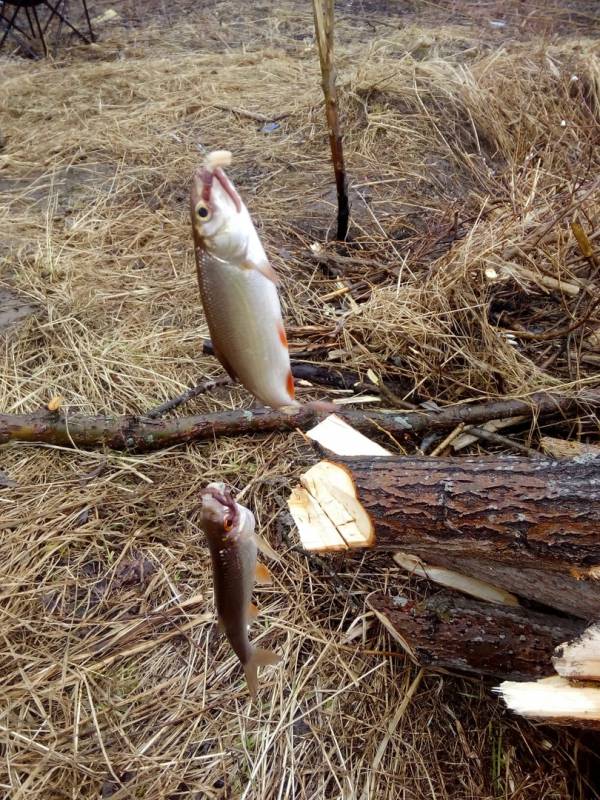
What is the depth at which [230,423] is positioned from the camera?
295 centimetres

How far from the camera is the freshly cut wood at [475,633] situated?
6.82ft

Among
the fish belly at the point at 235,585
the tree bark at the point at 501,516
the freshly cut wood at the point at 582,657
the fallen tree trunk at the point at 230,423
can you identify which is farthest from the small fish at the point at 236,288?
the fallen tree trunk at the point at 230,423

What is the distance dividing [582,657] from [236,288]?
1405 millimetres

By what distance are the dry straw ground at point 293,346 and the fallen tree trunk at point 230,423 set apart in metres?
0.08

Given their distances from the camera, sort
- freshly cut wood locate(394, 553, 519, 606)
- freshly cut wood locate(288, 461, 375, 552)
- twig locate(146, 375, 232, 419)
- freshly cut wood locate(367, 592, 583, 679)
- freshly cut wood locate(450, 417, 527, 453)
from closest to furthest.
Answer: freshly cut wood locate(367, 592, 583, 679), freshly cut wood locate(288, 461, 375, 552), freshly cut wood locate(394, 553, 519, 606), freshly cut wood locate(450, 417, 527, 453), twig locate(146, 375, 232, 419)

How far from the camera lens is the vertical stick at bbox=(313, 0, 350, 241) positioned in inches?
126

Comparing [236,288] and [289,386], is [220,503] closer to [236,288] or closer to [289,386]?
[289,386]

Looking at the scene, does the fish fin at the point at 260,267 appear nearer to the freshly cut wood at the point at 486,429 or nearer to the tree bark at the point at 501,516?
the tree bark at the point at 501,516

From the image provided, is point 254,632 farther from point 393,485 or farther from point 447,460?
point 447,460

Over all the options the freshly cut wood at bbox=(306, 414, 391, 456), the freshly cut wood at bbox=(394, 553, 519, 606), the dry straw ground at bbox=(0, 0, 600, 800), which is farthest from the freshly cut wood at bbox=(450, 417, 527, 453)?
the freshly cut wood at bbox=(394, 553, 519, 606)

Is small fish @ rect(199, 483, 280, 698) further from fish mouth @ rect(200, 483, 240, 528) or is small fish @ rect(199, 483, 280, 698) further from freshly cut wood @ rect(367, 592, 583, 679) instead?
freshly cut wood @ rect(367, 592, 583, 679)

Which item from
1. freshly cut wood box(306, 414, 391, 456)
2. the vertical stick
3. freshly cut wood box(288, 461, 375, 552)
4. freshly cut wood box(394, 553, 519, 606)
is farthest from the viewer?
the vertical stick

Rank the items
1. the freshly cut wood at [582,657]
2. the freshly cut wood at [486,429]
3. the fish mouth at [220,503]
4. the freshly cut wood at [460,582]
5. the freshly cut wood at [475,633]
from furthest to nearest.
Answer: the freshly cut wood at [486,429], the freshly cut wood at [460,582], the freshly cut wood at [475,633], the freshly cut wood at [582,657], the fish mouth at [220,503]

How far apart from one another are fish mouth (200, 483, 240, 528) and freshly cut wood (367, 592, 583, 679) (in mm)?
876
